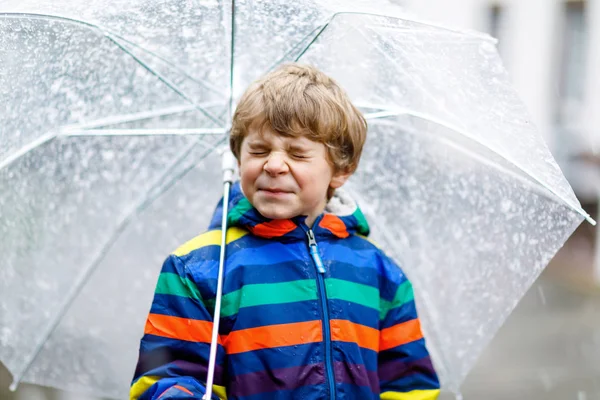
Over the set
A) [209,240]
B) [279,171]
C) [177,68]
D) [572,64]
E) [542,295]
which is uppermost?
[177,68]

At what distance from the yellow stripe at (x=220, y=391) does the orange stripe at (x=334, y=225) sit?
0.53 metres

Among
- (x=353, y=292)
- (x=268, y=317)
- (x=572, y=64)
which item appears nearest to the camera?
(x=268, y=317)

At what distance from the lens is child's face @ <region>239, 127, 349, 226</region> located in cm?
237

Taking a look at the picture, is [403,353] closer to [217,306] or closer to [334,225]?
[334,225]

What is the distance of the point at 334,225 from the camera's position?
2557 mm

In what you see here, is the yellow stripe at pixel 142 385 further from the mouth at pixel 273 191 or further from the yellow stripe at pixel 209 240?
the mouth at pixel 273 191

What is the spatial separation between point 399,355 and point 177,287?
72 cm

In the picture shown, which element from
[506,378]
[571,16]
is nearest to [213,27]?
[506,378]

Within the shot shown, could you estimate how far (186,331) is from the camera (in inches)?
90.6

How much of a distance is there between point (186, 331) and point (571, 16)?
10.9m

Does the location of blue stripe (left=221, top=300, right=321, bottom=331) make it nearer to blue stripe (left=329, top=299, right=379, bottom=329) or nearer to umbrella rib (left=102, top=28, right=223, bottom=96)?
blue stripe (left=329, top=299, right=379, bottom=329)

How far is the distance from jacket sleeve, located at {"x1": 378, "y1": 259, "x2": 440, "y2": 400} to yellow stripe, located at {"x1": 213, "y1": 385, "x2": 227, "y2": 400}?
492 mm

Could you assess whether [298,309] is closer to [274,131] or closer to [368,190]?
[274,131]

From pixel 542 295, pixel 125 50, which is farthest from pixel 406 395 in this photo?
pixel 542 295
